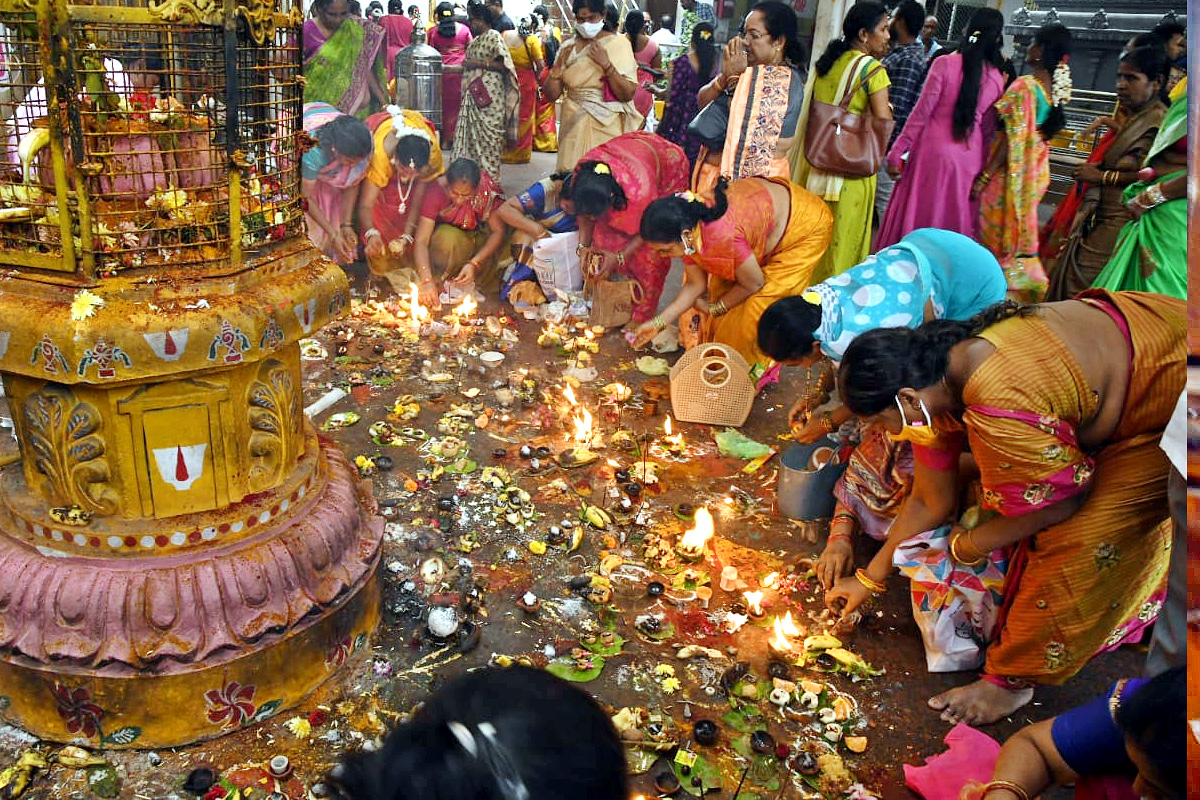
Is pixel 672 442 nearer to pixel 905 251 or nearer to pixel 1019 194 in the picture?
pixel 905 251

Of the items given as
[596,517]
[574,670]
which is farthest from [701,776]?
[596,517]

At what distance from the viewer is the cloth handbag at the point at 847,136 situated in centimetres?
606

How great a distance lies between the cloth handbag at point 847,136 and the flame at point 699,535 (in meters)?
3.27

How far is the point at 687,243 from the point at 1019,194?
2.81 meters

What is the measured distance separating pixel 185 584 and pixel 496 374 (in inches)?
131

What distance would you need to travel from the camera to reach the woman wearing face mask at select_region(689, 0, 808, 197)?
6.05m

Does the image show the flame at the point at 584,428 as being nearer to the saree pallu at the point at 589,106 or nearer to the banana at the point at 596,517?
the banana at the point at 596,517

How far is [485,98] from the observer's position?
893cm

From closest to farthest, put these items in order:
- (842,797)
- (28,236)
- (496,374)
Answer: (28,236)
(842,797)
(496,374)

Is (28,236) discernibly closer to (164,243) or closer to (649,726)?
(164,243)

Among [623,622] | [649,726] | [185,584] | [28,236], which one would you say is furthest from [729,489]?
[28,236]

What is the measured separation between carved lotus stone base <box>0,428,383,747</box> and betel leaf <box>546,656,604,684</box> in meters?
0.88

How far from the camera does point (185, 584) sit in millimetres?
2744

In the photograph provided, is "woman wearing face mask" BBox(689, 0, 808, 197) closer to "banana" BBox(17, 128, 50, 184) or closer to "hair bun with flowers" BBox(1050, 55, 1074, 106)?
"hair bun with flowers" BBox(1050, 55, 1074, 106)
